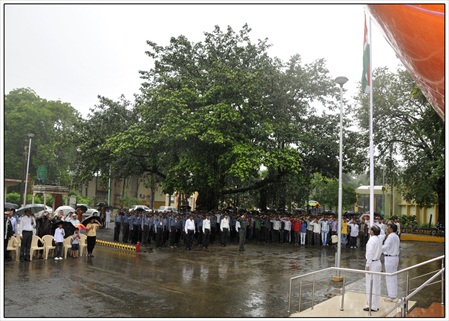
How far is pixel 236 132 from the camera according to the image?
21.3m

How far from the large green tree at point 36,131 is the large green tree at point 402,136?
96.1 ft

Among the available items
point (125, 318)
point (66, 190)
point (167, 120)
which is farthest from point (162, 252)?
point (66, 190)

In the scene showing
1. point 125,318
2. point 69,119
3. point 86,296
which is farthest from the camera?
point 69,119

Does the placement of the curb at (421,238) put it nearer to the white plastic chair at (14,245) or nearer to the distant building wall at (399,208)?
the distant building wall at (399,208)

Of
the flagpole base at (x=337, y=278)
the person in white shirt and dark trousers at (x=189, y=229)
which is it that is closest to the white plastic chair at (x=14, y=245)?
the person in white shirt and dark trousers at (x=189, y=229)

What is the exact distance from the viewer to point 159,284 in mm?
10203

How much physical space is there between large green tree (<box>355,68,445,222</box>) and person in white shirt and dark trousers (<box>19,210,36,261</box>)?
22.8 metres

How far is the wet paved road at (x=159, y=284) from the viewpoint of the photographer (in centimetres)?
788

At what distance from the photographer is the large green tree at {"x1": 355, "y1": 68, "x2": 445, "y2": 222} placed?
90.5 ft

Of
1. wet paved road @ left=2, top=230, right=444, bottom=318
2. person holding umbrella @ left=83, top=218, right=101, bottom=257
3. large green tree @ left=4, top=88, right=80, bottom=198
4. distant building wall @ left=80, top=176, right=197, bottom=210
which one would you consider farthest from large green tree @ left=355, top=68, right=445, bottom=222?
distant building wall @ left=80, top=176, right=197, bottom=210

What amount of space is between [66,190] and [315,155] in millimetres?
19233

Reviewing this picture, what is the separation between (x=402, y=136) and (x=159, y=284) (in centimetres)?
2544

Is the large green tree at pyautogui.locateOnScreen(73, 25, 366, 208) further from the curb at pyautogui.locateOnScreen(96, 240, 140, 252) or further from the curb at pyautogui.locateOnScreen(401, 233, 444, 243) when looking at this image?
the curb at pyautogui.locateOnScreen(401, 233, 444, 243)

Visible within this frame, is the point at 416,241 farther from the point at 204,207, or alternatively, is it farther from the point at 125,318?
the point at 125,318
